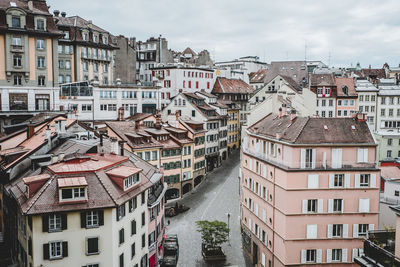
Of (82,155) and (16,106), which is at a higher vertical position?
(16,106)

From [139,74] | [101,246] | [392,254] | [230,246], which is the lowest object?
[230,246]

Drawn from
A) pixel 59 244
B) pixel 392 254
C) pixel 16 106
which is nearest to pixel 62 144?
pixel 59 244

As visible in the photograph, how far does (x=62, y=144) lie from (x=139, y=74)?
6687 cm

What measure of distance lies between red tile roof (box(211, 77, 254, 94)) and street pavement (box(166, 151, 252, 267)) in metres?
27.7

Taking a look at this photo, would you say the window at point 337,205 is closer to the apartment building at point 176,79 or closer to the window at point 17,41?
the window at point 17,41

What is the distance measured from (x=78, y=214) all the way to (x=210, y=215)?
28.9 metres

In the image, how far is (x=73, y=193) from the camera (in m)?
29.4

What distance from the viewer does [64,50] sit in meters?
76.2

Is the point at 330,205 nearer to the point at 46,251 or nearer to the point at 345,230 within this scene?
the point at 345,230

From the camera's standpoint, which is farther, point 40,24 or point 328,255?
point 40,24

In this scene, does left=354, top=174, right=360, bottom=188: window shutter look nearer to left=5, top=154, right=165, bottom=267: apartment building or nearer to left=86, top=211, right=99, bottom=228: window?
left=5, top=154, right=165, bottom=267: apartment building

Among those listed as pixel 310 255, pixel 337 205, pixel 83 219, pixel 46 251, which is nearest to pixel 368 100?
pixel 337 205

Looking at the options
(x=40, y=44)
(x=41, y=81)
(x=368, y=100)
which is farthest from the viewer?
(x=368, y=100)

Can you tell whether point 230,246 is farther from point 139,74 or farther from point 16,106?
point 139,74
